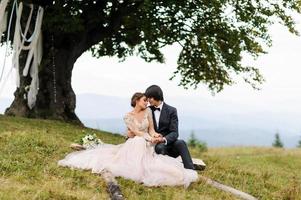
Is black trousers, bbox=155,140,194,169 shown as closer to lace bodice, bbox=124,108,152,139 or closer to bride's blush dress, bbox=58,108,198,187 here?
bride's blush dress, bbox=58,108,198,187

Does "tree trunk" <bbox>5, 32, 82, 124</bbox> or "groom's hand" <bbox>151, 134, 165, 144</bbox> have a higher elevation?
"tree trunk" <bbox>5, 32, 82, 124</bbox>

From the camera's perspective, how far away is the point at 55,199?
38.7ft

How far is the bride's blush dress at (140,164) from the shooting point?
14.3 metres

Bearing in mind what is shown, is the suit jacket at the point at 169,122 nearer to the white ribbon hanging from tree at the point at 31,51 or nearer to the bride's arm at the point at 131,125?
the bride's arm at the point at 131,125

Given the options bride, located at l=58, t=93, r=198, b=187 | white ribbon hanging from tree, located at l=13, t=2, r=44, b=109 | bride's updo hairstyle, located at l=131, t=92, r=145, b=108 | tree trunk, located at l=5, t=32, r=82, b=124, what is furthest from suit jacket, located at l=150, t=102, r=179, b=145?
tree trunk, located at l=5, t=32, r=82, b=124

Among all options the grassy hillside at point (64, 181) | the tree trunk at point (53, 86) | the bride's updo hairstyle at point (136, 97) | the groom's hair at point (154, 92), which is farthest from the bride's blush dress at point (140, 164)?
the tree trunk at point (53, 86)

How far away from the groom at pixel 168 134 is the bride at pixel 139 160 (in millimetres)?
169

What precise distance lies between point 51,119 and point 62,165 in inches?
601

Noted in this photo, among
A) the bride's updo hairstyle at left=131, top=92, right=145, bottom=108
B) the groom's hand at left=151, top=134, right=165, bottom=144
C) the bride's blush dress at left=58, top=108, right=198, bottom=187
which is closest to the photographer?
the bride's blush dress at left=58, top=108, right=198, bottom=187

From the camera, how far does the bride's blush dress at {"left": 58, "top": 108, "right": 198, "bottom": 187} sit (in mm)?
14258

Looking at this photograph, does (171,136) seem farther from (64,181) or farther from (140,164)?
(64,181)

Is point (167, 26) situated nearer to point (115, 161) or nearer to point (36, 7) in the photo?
point (36, 7)

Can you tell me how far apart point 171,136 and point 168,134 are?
0.60 feet

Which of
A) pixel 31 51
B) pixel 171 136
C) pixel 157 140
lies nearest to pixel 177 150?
pixel 171 136
